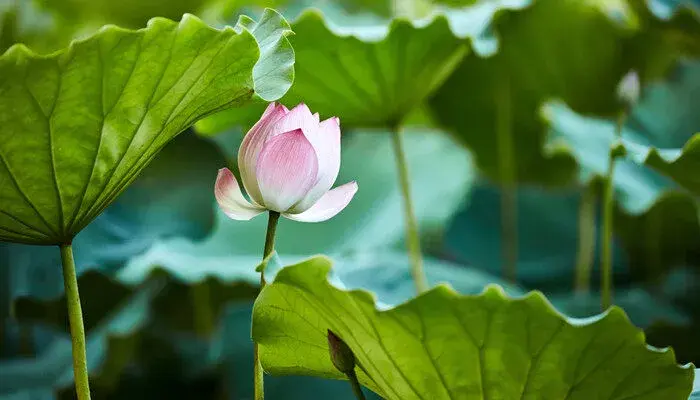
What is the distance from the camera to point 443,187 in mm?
1355

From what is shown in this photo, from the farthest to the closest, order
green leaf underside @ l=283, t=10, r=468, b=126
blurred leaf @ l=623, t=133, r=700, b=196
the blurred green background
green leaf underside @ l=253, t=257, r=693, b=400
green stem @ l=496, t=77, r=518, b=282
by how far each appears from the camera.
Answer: green stem @ l=496, t=77, r=518, b=282 → the blurred green background → green leaf underside @ l=283, t=10, r=468, b=126 → blurred leaf @ l=623, t=133, r=700, b=196 → green leaf underside @ l=253, t=257, r=693, b=400

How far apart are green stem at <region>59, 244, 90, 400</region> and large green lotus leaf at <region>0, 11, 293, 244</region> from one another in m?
0.02

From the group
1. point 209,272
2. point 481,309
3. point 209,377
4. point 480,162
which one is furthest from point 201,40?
point 480,162

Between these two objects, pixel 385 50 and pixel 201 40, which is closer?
pixel 201 40

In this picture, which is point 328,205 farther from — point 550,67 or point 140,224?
point 550,67

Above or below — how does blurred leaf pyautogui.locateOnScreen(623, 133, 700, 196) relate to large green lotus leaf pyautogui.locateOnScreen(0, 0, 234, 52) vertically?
below

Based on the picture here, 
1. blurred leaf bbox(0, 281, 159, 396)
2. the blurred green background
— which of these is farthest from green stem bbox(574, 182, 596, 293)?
blurred leaf bbox(0, 281, 159, 396)

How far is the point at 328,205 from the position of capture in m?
0.59

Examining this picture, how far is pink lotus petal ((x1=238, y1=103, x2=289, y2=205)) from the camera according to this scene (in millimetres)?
561

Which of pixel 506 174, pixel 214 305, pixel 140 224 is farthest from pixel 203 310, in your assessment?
pixel 506 174

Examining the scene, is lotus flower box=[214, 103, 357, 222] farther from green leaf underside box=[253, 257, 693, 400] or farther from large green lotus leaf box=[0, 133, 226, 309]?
large green lotus leaf box=[0, 133, 226, 309]

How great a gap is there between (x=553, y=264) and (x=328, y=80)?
2.28 ft

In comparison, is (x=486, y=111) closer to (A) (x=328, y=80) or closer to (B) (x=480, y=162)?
(B) (x=480, y=162)

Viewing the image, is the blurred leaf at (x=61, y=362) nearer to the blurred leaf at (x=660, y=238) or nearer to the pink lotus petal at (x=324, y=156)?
the pink lotus petal at (x=324, y=156)
